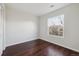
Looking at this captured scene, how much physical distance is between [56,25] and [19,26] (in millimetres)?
2430

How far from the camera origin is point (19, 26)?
10.9 feet

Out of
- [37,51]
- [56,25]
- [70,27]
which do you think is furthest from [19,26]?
[70,27]

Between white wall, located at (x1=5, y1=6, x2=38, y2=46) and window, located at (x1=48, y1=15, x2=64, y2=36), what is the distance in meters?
1.31

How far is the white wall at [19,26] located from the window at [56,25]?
1.31m

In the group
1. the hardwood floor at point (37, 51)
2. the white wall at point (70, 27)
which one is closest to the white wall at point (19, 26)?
the hardwood floor at point (37, 51)

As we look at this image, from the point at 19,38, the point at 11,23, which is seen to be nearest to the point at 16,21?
the point at 11,23

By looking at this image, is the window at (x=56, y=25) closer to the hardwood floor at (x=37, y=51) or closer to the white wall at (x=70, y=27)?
the white wall at (x=70, y=27)

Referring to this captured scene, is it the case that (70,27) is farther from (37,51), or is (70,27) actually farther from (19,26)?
(19,26)

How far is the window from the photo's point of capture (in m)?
2.92

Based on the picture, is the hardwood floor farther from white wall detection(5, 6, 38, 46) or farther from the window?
the window

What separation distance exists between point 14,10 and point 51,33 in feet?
9.29

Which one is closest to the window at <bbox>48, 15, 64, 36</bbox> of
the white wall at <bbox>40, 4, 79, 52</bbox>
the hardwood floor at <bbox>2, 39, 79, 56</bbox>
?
the white wall at <bbox>40, 4, 79, 52</bbox>

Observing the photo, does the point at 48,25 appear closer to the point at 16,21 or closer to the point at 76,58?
the point at 16,21

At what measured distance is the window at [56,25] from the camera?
2.92 m
